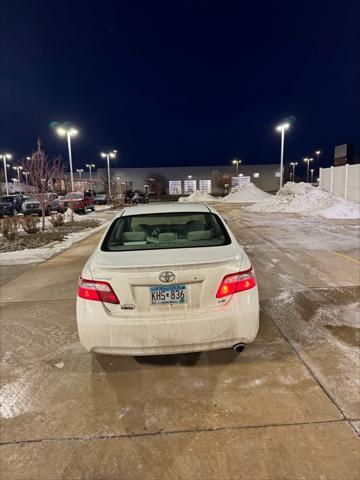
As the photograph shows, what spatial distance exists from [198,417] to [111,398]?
2.73ft

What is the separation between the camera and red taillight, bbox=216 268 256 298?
125 inches

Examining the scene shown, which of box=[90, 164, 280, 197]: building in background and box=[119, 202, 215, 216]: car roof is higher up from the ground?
box=[90, 164, 280, 197]: building in background

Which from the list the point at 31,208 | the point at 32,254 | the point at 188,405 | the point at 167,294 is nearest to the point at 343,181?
the point at 32,254

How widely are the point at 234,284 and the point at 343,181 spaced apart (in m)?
24.7

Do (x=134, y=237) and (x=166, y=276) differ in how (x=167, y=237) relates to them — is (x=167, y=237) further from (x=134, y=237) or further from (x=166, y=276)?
(x=166, y=276)

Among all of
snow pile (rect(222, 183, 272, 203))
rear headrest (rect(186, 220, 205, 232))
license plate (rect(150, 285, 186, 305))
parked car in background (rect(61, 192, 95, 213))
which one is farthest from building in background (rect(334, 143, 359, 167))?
license plate (rect(150, 285, 186, 305))

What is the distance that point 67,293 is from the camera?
252 inches

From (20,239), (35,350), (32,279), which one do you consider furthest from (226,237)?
(20,239)

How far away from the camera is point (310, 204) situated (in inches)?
1010

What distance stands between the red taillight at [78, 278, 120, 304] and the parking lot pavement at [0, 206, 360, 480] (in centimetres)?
91

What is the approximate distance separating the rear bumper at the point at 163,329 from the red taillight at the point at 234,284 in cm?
7

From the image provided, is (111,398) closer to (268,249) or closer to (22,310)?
(22,310)

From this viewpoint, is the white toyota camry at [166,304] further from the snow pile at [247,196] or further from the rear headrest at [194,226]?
the snow pile at [247,196]

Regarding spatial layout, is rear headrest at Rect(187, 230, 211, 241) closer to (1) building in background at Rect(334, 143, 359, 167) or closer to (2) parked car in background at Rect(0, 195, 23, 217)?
(2) parked car in background at Rect(0, 195, 23, 217)
